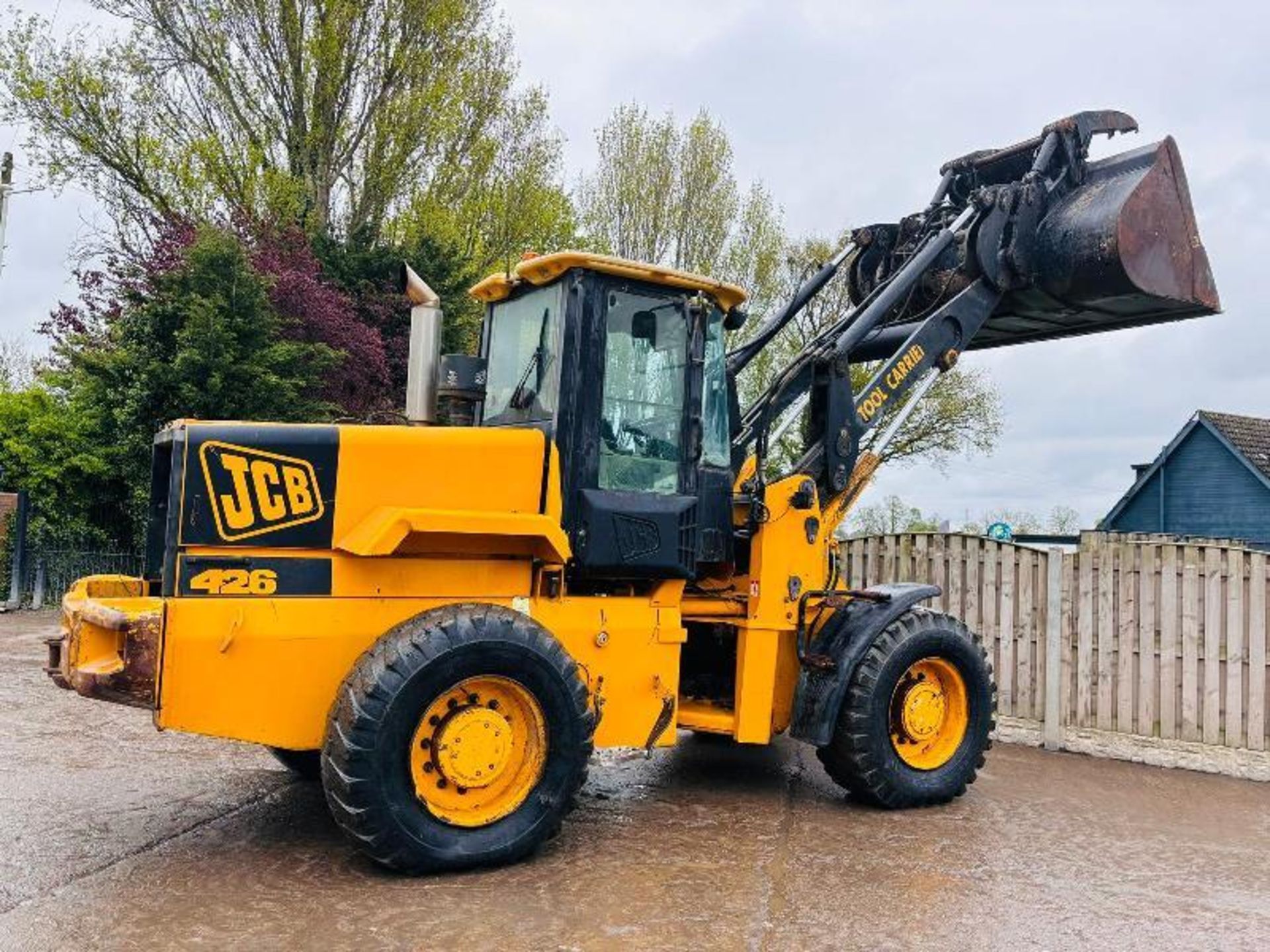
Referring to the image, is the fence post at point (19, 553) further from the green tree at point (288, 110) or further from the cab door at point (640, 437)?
the cab door at point (640, 437)

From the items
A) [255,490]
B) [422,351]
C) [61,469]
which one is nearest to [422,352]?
[422,351]

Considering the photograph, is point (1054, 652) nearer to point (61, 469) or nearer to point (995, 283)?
point (995, 283)

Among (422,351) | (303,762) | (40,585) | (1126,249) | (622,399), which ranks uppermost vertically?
(1126,249)

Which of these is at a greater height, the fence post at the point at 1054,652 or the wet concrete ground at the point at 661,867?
the fence post at the point at 1054,652

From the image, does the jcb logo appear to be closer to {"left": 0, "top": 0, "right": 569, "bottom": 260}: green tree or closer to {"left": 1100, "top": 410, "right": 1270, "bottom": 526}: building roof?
{"left": 0, "top": 0, "right": 569, "bottom": 260}: green tree

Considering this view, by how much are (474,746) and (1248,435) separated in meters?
29.0

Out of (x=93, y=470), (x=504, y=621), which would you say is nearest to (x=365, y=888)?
(x=504, y=621)

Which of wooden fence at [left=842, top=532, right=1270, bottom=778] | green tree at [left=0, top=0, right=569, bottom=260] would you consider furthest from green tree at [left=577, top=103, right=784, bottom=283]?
wooden fence at [left=842, top=532, right=1270, bottom=778]

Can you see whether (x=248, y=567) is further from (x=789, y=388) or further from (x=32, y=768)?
(x=789, y=388)

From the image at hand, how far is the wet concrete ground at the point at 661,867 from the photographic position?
4.20 metres

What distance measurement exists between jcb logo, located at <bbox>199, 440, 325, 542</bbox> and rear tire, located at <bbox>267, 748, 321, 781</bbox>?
5.95 ft

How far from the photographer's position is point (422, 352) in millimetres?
5961

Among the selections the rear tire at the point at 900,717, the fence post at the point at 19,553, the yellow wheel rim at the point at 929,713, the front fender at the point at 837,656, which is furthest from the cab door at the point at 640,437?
the fence post at the point at 19,553

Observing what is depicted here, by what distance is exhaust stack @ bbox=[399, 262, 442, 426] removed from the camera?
584cm
